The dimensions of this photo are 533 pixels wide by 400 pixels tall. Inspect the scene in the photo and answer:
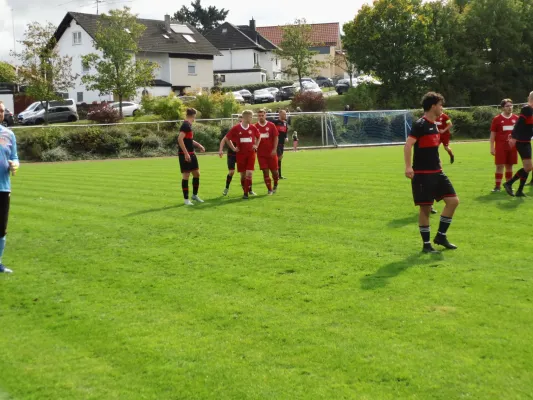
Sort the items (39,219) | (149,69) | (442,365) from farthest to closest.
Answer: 1. (149,69)
2. (39,219)
3. (442,365)

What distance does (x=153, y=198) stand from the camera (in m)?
14.9

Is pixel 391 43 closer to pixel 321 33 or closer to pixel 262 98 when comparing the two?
pixel 262 98

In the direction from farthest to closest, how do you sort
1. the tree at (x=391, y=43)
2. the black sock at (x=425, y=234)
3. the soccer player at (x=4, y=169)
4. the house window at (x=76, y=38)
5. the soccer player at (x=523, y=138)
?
the house window at (x=76, y=38) → the tree at (x=391, y=43) → the soccer player at (x=523, y=138) → the black sock at (x=425, y=234) → the soccer player at (x=4, y=169)

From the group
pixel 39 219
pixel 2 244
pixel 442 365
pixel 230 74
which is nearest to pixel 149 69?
pixel 230 74

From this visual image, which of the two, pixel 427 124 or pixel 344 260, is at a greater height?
pixel 427 124

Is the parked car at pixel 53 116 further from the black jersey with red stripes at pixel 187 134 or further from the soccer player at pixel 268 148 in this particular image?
the black jersey with red stripes at pixel 187 134

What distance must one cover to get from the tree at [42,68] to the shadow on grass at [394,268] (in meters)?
42.6

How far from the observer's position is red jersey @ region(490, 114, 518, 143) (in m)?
13.4

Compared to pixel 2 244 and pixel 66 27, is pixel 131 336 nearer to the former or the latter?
pixel 2 244

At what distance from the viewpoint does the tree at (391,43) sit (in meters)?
48.8

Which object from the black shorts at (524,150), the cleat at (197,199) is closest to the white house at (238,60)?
the cleat at (197,199)

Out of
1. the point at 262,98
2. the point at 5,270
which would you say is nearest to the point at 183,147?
the point at 5,270

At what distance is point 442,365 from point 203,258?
4.32m

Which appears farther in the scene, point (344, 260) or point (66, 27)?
point (66, 27)
